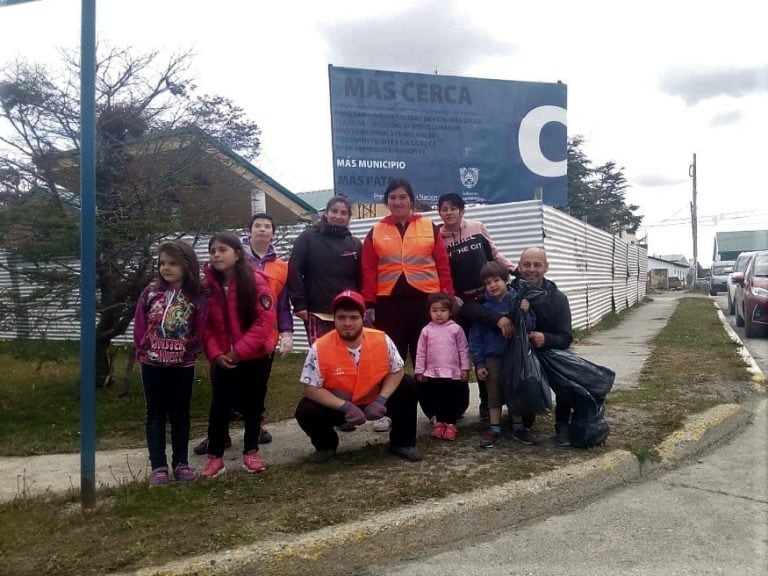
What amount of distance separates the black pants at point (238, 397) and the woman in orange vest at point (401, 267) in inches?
39.9

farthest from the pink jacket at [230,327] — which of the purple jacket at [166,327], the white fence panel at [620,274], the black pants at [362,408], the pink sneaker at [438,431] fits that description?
the white fence panel at [620,274]

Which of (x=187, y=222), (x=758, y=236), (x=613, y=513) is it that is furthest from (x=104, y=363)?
(x=758, y=236)

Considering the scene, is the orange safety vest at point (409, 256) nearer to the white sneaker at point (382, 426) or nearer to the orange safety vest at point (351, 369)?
the orange safety vest at point (351, 369)

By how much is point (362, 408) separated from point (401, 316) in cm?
94

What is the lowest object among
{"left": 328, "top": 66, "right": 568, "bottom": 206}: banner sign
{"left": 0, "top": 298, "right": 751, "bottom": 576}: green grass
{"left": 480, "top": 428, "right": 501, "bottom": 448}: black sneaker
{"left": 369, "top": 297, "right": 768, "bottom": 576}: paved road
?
{"left": 369, "top": 297, "right": 768, "bottom": 576}: paved road

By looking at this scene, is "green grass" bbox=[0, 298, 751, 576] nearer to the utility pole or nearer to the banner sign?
the banner sign

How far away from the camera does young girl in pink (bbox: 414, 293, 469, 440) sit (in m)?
4.54

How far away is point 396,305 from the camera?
15.5ft

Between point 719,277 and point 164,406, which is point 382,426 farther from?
point 719,277

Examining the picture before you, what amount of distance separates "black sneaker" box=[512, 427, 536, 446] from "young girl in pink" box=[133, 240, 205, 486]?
2.26 metres

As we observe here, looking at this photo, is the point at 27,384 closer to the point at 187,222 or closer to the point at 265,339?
the point at 187,222

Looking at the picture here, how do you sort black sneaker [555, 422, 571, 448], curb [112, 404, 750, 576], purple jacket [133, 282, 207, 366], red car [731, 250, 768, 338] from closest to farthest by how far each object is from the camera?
curb [112, 404, 750, 576]
purple jacket [133, 282, 207, 366]
black sneaker [555, 422, 571, 448]
red car [731, 250, 768, 338]

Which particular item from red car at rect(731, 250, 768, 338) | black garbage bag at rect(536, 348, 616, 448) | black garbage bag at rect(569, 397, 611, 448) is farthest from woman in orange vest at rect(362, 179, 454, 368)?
red car at rect(731, 250, 768, 338)

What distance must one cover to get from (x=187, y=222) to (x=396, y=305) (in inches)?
102
